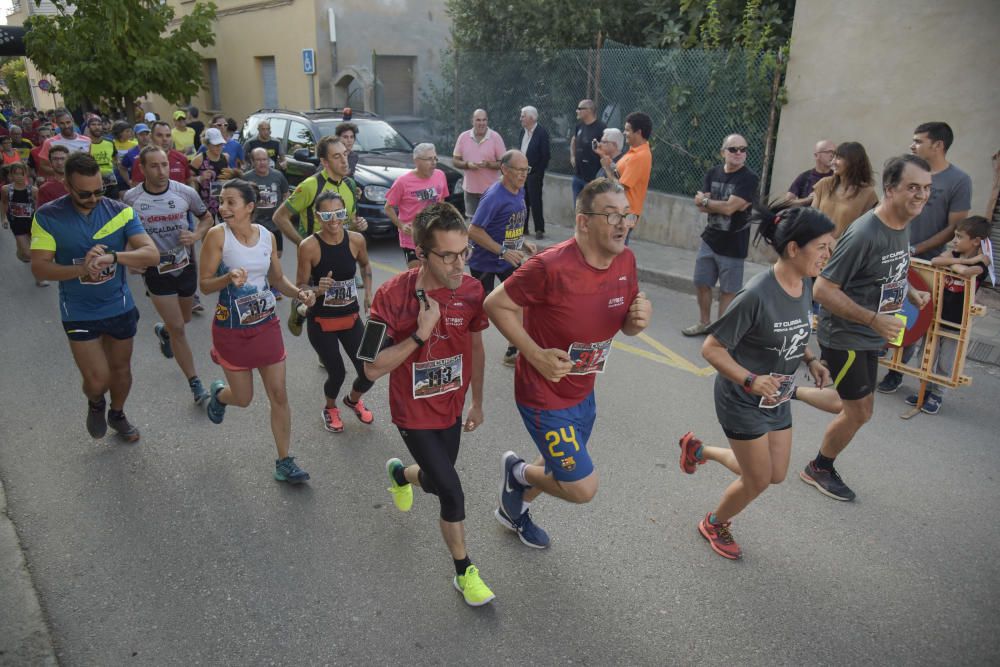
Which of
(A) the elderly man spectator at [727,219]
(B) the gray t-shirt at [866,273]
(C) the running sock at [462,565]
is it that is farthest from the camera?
(A) the elderly man spectator at [727,219]

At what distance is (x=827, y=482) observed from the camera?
14.5ft

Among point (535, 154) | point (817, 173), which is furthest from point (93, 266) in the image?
point (535, 154)

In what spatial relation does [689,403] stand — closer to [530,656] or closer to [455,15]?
[530,656]

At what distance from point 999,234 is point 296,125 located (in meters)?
10.7

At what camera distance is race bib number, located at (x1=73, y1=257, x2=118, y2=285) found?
4363 millimetres

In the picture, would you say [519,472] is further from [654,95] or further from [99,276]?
[654,95]

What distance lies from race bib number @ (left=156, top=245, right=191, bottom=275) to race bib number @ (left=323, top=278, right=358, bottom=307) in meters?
1.69

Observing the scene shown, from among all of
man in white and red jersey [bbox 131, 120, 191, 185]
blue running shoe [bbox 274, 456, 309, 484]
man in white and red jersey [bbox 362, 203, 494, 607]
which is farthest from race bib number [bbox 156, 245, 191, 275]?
man in white and red jersey [bbox 362, 203, 494, 607]

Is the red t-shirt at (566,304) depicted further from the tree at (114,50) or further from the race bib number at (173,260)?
the tree at (114,50)

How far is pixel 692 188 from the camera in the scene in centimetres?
1102

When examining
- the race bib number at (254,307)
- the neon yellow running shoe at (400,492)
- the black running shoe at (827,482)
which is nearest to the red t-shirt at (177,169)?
the race bib number at (254,307)

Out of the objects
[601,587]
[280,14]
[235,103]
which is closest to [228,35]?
[235,103]

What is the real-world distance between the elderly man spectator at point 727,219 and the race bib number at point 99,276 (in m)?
5.06

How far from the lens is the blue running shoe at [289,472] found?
4.45 metres
